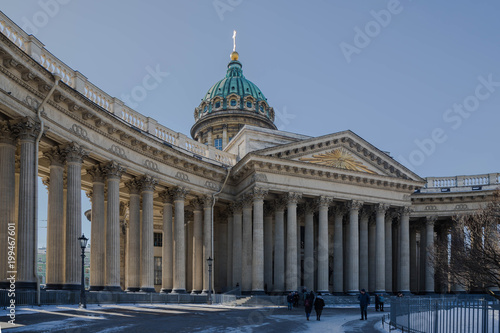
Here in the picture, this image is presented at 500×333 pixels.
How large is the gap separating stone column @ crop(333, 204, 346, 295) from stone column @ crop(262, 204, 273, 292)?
563 cm

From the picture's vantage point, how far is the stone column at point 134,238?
118 ft

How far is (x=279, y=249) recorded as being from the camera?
44312 millimetres

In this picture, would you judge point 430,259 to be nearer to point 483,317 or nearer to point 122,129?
point 122,129

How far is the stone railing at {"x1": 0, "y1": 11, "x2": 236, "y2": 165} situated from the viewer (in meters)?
25.6

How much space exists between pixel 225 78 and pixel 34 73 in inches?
2460

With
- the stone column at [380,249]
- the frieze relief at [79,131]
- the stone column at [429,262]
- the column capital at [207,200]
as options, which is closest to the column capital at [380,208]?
the stone column at [380,249]

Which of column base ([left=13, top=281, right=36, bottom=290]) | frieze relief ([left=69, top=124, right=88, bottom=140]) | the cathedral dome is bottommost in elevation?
column base ([left=13, top=281, right=36, bottom=290])

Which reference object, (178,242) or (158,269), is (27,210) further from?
(158,269)

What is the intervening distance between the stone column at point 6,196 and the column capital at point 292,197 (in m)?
23.0

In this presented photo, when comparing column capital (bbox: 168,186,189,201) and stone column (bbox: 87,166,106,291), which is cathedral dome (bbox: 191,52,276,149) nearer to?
column capital (bbox: 168,186,189,201)

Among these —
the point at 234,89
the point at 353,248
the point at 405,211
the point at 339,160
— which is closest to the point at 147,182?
the point at 339,160

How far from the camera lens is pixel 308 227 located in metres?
46.0

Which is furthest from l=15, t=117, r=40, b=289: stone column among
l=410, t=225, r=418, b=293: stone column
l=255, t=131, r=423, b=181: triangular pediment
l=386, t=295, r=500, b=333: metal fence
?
l=410, t=225, r=418, b=293: stone column

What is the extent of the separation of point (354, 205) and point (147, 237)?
18.6 meters
